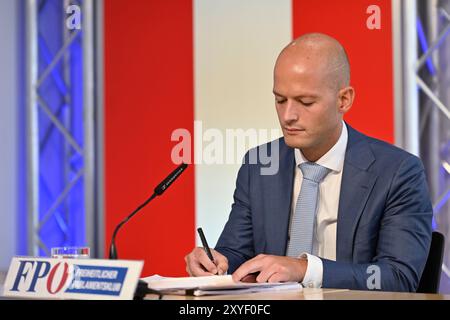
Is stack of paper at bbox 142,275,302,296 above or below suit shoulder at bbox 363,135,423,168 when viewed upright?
below

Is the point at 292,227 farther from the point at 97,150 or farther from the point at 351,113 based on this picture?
the point at 97,150

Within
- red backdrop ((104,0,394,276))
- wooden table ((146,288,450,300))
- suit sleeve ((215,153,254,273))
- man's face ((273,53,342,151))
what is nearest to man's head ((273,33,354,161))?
man's face ((273,53,342,151))

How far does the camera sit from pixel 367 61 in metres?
4.13

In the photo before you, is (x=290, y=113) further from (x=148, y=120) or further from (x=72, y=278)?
(x=148, y=120)

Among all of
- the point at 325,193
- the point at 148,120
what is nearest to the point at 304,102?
the point at 325,193

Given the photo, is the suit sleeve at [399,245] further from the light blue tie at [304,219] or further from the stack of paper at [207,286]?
the stack of paper at [207,286]

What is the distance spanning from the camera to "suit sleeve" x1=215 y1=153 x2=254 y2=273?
246cm

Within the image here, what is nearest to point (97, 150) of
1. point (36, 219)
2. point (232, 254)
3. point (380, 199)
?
point (36, 219)

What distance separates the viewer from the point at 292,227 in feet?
7.58

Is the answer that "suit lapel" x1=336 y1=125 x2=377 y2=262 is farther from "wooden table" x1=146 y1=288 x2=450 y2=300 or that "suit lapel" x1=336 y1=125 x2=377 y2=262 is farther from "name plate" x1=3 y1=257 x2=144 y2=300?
"name plate" x1=3 y1=257 x2=144 y2=300

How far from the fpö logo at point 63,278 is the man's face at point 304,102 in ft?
3.05

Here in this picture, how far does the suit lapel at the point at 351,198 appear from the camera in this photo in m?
2.24

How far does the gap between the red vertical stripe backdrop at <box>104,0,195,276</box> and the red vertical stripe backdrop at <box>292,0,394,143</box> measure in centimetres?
88
